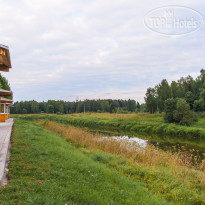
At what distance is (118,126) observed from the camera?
33.5 meters

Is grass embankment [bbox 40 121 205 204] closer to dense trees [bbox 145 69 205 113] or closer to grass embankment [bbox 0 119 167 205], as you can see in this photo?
grass embankment [bbox 0 119 167 205]

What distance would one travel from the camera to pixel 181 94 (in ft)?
143

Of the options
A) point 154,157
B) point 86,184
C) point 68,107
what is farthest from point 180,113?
point 68,107

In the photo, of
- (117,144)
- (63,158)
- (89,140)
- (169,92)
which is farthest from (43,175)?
(169,92)

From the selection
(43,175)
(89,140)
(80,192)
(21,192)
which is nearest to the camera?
(21,192)

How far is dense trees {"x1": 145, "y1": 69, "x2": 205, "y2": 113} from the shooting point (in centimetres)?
3916

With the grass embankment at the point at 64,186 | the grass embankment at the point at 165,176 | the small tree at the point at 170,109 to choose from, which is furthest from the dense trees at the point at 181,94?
the grass embankment at the point at 64,186

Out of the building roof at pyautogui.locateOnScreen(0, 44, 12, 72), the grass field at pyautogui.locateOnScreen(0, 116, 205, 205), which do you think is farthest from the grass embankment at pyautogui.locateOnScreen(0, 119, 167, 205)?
the building roof at pyautogui.locateOnScreen(0, 44, 12, 72)

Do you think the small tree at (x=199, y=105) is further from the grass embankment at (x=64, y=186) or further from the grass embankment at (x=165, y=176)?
the grass embankment at (x=64, y=186)

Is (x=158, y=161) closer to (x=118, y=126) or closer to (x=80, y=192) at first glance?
(x=80, y=192)

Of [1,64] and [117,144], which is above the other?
[1,64]

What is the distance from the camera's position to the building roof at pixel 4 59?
4.85 meters

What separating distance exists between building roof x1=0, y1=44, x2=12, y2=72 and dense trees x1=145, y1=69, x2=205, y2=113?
36.8 meters

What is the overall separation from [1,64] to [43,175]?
3325 mm
